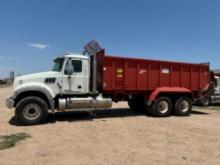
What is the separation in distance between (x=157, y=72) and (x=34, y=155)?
336 inches

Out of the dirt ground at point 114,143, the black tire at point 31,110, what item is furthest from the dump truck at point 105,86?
the dirt ground at point 114,143

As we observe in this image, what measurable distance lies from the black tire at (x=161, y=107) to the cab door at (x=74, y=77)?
3.55 metres

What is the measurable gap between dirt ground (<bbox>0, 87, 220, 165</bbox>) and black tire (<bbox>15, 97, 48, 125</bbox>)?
1.31 feet

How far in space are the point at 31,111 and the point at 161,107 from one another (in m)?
6.29

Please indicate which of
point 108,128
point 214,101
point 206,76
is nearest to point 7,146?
point 108,128

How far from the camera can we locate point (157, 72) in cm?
1412

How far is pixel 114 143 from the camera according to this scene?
8297 mm

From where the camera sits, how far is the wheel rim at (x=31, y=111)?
A: 446 inches

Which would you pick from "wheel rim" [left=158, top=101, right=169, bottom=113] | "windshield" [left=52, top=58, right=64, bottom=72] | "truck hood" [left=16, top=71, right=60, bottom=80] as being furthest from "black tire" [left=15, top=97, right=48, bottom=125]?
"wheel rim" [left=158, top=101, right=169, bottom=113]

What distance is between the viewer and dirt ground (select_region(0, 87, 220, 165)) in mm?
6770

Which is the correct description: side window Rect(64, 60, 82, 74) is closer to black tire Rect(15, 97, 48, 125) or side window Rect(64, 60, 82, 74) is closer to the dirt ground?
black tire Rect(15, 97, 48, 125)

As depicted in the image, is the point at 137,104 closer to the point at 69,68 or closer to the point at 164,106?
the point at 164,106

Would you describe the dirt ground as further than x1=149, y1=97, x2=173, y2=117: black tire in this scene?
No

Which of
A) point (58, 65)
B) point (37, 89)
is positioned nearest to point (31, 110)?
point (37, 89)
